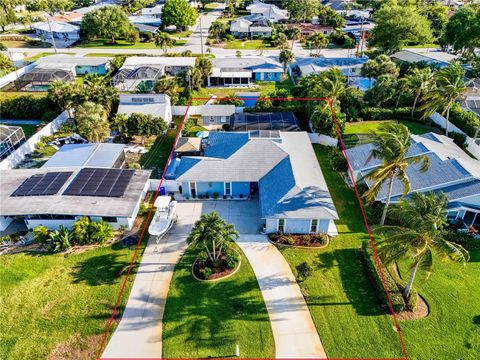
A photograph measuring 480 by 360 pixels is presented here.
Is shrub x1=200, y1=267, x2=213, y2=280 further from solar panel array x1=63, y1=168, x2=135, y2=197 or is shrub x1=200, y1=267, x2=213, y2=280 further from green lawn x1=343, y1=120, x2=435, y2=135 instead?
green lawn x1=343, y1=120, x2=435, y2=135

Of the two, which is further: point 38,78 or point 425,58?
point 425,58

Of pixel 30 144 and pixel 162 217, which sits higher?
pixel 30 144

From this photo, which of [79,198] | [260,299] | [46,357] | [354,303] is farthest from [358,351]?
[79,198]

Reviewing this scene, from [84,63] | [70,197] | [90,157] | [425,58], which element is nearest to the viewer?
[70,197]

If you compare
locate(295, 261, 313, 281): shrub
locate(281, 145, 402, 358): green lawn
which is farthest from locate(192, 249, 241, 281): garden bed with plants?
locate(295, 261, 313, 281): shrub

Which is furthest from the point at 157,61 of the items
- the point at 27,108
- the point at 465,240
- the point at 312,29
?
the point at 465,240

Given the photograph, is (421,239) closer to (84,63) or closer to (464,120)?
(464,120)
